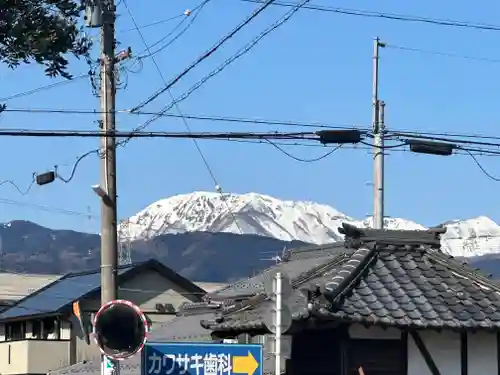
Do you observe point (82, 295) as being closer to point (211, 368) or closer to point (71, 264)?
point (211, 368)

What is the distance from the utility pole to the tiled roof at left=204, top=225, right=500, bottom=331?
2.08 metres

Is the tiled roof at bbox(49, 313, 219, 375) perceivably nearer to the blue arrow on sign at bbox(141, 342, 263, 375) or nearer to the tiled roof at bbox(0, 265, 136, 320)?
the blue arrow on sign at bbox(141, 342, 263, 375)

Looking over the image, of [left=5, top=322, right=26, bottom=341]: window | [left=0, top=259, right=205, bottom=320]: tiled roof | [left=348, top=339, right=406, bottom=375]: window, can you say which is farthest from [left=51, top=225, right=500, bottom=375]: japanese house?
[left=5, top=322, right=26, bottom=341]: window

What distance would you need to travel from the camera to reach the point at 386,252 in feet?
54.2

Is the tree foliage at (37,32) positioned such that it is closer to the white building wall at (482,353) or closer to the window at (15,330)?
the white building wall at (482,353)

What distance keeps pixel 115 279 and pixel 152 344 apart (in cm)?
213

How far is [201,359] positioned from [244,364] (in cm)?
59

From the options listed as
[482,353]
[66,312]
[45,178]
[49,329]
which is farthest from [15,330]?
[482,353]

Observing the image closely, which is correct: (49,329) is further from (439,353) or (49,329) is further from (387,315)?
(387,315)

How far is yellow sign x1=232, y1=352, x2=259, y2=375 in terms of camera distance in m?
13.6

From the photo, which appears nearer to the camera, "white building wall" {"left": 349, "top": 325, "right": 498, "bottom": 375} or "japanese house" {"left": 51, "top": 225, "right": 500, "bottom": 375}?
"japanese house" {"left": 51, "top": 225, "right": 500, "bottom": 375}

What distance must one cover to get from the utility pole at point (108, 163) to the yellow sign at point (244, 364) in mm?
2800

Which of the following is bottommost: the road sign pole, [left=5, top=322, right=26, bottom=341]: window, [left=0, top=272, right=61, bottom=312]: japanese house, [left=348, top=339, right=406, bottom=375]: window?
[left=5, top=322, right=26, bottom=341]: window

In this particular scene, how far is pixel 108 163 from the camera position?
52.2 feet
